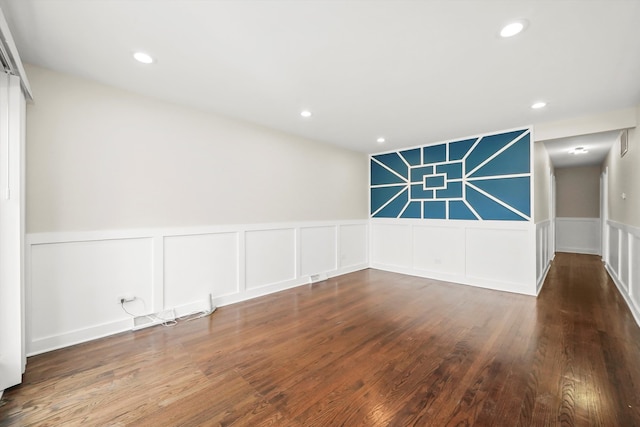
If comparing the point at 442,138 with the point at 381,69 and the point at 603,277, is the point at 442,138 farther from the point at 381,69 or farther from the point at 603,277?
the point at 603,277

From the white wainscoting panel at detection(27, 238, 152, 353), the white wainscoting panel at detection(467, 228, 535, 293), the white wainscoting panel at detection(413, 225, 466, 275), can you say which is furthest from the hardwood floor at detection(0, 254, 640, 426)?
the white wainscoting panel at detection(413, 225, 466, 275)

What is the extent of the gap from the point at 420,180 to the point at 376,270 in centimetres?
193

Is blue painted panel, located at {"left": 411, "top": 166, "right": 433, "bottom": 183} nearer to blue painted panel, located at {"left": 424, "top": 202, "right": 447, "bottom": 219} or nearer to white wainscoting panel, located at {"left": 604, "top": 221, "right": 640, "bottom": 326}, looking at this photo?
blue painted panel, located at {"left": 424, "top": 202, "right": 447, "bottom": 219}

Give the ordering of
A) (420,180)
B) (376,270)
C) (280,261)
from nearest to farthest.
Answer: (280,261), (420,180), (376,270)

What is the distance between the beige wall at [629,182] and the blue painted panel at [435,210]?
2146mm

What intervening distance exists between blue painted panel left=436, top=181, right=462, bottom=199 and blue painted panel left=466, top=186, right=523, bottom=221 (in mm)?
147

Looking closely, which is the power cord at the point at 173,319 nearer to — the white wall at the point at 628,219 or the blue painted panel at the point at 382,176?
the blue painted panel at the point at 382,176

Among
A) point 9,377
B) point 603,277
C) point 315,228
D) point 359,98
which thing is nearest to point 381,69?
point 359,98

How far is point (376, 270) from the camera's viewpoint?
18.1ft

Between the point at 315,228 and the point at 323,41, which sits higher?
the point at 323,41

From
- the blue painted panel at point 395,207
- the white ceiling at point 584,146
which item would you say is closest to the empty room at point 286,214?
the white ceiling at point 584,146

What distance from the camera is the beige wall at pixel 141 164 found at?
2377 millimetres

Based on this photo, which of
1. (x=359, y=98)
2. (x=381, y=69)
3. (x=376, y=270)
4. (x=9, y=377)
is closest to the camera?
(x=9, y=377)

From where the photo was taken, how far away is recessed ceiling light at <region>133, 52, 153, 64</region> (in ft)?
7.06
